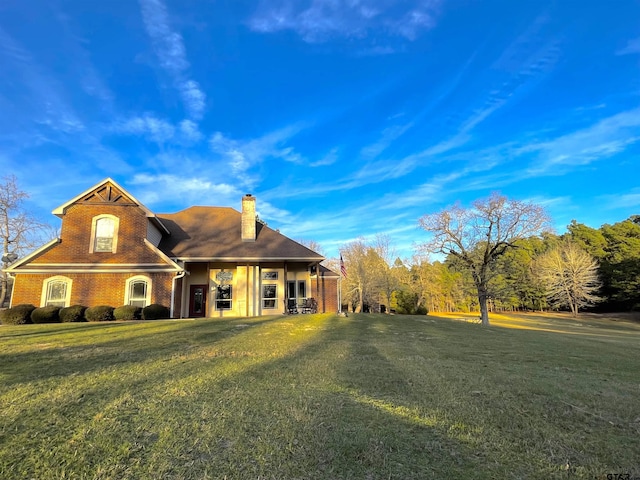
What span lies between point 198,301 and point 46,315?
750cm

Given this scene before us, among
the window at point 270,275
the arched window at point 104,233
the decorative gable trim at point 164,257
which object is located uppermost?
the arched window at point 104,233

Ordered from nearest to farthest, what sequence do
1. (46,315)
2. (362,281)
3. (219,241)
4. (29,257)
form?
(46,315) → (29,257) → (219,241) → (362,281)

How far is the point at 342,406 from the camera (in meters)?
4.14

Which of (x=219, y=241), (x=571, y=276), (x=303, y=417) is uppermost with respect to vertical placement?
(x=219, y=241)

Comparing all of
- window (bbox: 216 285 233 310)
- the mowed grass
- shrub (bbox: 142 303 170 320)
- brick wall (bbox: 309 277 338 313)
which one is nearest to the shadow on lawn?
the mowed grass

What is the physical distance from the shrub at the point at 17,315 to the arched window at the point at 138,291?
3.83 m

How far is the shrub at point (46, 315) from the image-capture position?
14.9 meters

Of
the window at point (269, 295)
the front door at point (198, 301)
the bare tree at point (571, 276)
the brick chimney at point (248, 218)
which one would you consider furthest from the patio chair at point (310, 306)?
the bare tree at point (571, 276)

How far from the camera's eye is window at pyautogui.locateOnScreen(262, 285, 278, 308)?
2134cm

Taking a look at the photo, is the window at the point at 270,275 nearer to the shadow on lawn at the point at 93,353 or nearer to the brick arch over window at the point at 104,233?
the brick arch over window at the point at 104,233

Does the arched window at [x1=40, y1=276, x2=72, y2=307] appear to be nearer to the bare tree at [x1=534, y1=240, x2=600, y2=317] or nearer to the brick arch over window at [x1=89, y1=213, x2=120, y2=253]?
the brick arch over window at [x1=89, y1=213, x2=120, y2=253]

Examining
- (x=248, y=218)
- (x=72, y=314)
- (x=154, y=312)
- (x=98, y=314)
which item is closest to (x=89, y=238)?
(x=72, y=314)

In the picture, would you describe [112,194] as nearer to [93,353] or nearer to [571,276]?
[93,353]

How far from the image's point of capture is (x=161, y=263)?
17.9 meters
